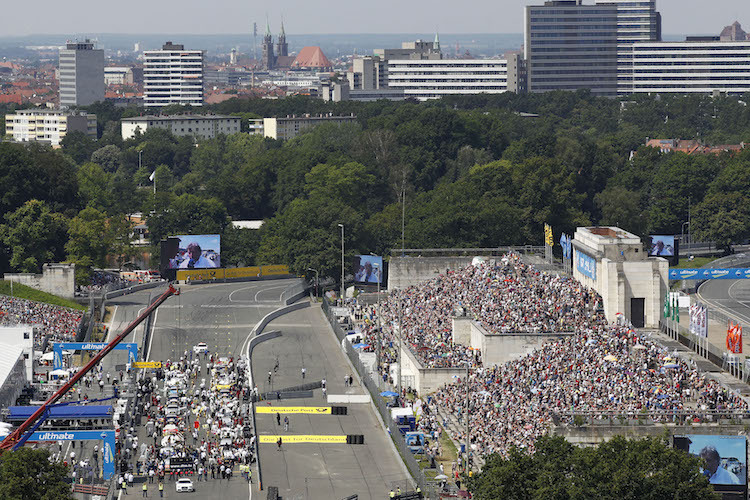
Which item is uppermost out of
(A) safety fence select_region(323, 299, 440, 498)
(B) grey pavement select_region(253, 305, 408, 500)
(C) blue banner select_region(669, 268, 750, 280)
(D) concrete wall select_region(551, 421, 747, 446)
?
(C) blue banner select_region(669, 268, 750, 280)

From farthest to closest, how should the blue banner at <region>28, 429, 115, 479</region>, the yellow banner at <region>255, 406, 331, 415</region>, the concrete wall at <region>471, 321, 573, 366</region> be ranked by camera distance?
the yellow banner at <region>255, 406, 331, 415</region>
the concrete wall at <region>471, 321, 573, 366</region>
the blue banner at <region>28, 429, 115, 479</region>

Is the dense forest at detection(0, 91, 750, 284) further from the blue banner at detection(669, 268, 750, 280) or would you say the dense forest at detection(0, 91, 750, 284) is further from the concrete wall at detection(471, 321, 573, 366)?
the concrete wall at detection(471, 321, 573, 366)

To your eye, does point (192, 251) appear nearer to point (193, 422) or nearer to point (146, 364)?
point (146, 364)

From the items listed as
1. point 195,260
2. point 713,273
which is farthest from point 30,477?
point 195,260

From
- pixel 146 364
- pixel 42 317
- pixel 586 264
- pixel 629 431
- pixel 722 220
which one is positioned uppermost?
pixel 586 264

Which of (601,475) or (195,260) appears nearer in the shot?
(601,475)

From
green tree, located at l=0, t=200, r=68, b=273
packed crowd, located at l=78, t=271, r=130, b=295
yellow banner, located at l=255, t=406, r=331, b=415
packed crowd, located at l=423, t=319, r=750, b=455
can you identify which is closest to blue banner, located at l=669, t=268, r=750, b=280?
packed crowd, located at l=423, t=319, r=750, b=455
